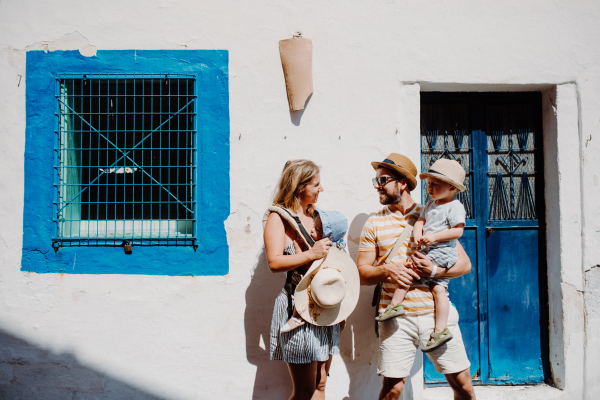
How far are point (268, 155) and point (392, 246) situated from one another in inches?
49.1

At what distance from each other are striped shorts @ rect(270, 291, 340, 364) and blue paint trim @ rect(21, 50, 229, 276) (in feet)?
2.77

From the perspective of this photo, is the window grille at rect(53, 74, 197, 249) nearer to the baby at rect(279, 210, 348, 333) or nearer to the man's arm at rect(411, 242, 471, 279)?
the baby at rect(279, 210, 348, 333)

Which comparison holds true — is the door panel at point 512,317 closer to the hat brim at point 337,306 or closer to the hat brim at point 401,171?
the hat brim at point 401,171

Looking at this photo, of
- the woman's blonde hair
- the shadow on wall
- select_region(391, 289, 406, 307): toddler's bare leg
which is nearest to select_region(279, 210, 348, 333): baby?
the woman's blonde hair

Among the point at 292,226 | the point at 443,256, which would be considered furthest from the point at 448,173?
the point at 292,226

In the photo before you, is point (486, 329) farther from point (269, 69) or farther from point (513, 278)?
point (269, 69)

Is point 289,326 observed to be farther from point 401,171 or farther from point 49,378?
point 49,378

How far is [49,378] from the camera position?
3.15m

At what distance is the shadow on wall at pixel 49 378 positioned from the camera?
3.15 metres

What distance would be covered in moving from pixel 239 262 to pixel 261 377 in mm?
947

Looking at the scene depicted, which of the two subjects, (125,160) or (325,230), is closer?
(325,230)

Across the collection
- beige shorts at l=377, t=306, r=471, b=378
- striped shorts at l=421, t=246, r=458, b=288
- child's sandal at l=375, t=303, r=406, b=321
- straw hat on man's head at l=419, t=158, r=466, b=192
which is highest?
straw hat on man's head at l=419, t=158, r=466, b=192

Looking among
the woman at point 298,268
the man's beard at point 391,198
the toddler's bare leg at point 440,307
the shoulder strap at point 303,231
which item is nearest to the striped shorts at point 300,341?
the woman at point 298,268

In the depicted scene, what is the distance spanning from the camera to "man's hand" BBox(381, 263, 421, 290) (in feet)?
8.02
